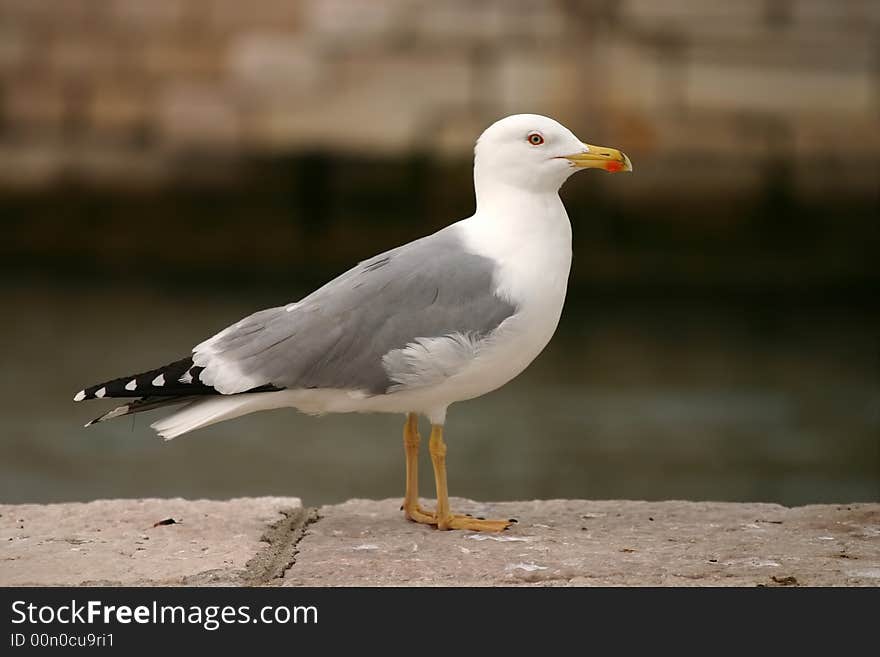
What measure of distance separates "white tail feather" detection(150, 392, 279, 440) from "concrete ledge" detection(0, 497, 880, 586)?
0.24 metres

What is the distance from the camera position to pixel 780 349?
9.12 m

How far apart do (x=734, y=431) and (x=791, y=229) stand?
2.27m

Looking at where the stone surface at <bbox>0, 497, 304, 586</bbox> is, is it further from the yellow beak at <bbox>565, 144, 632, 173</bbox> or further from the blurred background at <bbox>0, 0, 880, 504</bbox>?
the blurred background at <bbox>0, 0, 880, 504</bbox>

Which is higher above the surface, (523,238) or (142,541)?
(523,238)

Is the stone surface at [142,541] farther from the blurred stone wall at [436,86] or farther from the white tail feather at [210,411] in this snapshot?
the blurred stone wall at [436,86]

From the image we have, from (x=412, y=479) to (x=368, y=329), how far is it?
0.43 meters

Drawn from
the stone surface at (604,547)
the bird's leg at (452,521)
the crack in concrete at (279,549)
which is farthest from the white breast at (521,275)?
the crack in concrete at (279,549)

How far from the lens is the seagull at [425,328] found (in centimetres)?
318

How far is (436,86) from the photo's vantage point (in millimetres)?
9312

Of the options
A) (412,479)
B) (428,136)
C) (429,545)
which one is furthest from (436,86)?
(429,545)

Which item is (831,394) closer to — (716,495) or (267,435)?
(716,495)

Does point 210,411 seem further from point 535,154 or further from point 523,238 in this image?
point 535,154

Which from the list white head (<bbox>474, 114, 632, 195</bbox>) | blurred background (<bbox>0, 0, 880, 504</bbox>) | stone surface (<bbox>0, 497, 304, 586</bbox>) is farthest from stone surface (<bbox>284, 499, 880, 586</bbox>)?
blurred background (<bbox>0, 0, 880, 504</bbox>)

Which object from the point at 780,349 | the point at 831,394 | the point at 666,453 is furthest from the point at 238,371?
the point at 780,349
